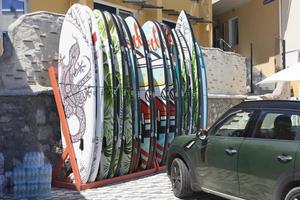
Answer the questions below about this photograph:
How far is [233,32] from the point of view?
25812 mm

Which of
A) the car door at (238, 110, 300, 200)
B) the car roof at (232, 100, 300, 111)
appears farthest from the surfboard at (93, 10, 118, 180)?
the car door at (238, 110, 300, 200)

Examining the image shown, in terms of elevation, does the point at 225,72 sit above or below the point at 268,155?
above

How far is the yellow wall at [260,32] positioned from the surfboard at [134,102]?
1233 centimetres

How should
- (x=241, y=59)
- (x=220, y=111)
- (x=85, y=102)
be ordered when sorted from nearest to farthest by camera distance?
(x=85, y=102) → (x=220, y=111) → (x=241, y=59)

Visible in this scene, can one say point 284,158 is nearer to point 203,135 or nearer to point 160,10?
point 203,135

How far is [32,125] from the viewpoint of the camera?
934 cm

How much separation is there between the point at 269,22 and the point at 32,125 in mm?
15339

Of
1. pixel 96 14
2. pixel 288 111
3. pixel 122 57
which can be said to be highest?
pixel 96 14

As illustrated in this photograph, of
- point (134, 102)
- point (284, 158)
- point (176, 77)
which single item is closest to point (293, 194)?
point (284, 158)

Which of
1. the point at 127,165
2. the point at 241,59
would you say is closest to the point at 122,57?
the point at 127,165

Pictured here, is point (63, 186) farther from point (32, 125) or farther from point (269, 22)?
point (269, 22)

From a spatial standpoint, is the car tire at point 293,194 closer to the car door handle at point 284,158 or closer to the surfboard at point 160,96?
the car door handle at point 284,158

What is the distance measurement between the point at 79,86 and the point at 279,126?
3989 millimetres

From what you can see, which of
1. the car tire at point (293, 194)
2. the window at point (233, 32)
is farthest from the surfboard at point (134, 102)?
the window at point (233, 32)
